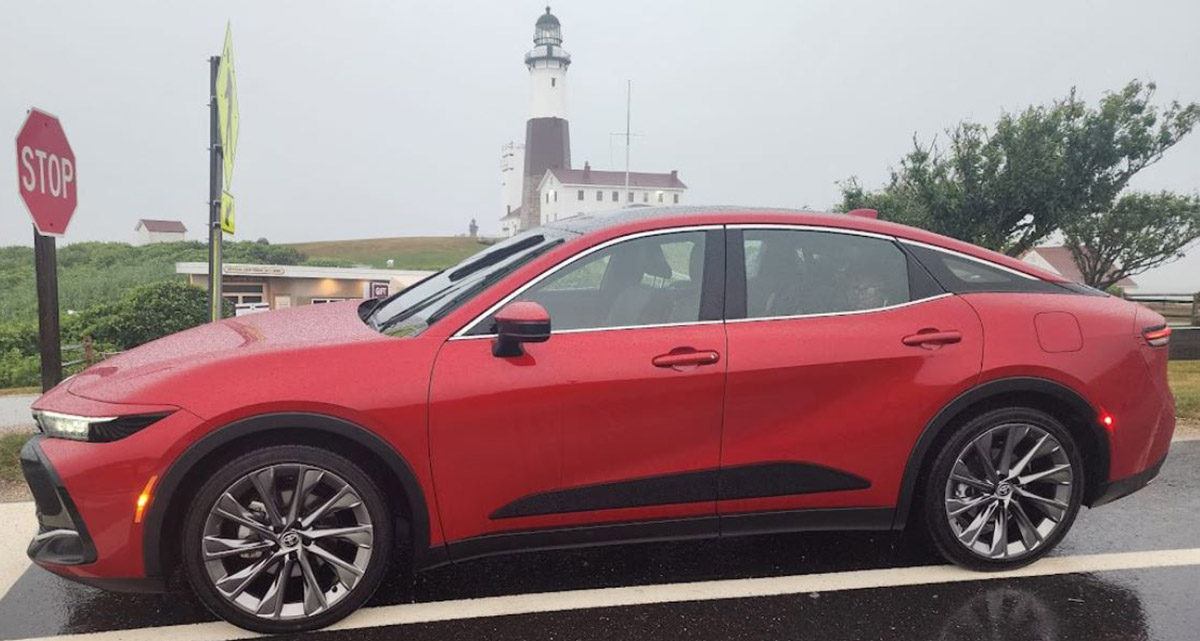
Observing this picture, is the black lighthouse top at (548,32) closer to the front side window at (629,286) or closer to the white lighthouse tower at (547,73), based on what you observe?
the white lighthouse tower at (547,73)

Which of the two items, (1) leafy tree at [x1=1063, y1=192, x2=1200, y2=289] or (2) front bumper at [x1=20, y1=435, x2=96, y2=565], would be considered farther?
(1) leafy tree at [x1=1063, y1=192, x2=1200, y2=289]

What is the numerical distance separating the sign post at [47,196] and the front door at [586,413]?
386 cm

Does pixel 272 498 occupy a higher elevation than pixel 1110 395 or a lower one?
lower

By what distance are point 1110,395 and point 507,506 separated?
2.60 meters

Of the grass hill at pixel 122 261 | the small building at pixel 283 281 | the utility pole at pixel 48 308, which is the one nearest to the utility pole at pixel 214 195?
the utility pole at pixel 48 308

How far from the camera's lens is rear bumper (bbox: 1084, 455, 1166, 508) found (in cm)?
340

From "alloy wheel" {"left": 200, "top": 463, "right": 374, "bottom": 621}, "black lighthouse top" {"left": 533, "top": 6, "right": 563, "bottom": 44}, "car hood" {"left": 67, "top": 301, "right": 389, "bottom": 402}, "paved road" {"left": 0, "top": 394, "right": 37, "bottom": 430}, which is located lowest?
"paved road" {"left": 0, "top": 394, "right": 37, "bottom": 430}

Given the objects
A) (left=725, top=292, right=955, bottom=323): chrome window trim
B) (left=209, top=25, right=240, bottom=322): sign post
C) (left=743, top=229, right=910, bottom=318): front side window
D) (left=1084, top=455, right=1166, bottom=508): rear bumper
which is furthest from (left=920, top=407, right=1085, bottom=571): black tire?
(left=209, top=25, right=240, bottom=322): sign post

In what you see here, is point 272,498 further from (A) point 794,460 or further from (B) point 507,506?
(A) point 794,460

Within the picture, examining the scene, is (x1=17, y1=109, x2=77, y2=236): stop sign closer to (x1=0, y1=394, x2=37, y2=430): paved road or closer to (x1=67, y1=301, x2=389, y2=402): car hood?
(x1=67, y1=301, x2=389, y2=402): car hood

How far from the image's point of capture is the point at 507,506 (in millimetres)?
2865

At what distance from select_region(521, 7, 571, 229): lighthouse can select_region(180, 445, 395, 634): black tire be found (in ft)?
298

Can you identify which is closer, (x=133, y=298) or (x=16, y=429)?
(x=16, y=429)

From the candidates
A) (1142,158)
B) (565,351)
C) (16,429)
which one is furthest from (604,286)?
(1142,158)
